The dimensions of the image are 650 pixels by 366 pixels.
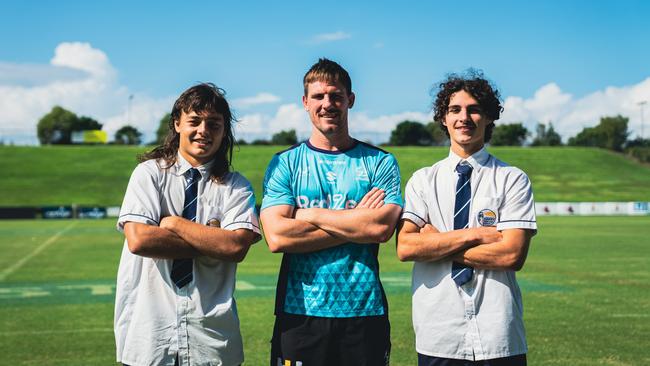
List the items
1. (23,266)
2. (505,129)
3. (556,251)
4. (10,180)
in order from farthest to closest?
(505,129) → (10,180) → (556,251) → (23,266)

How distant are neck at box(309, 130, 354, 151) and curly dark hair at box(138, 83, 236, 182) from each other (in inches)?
21.6

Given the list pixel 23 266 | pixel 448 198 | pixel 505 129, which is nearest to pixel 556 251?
pixel 23 266

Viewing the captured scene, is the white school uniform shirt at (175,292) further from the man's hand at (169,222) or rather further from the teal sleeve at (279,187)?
the teal sleeve at (279,187)

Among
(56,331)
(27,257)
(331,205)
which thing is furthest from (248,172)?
Result: (331,205)

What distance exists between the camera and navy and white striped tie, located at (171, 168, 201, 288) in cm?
405

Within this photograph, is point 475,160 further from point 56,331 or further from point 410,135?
point 410,135

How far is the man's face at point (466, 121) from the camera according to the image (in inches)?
163

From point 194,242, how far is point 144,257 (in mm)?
328

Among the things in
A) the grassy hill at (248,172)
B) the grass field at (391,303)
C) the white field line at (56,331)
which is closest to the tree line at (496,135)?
the grassy hill at (248,172)

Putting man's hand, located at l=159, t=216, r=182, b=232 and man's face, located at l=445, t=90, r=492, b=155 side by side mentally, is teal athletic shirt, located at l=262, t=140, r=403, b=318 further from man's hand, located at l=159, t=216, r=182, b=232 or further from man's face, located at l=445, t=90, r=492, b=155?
man's hand, located at l=159, t=216, r=182, b=232

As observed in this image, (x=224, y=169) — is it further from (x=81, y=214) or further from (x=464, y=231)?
(x=81, y=214)

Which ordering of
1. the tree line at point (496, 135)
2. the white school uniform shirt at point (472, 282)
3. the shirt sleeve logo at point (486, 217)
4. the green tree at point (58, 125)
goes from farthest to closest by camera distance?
the green tree at point (58, 125), the tree line at point (496, 135), the shirt sleeve logo at point (486, 217), the white school uniform shirt at point (472, 282)

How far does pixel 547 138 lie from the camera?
9769cm

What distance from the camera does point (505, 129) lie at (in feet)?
344
